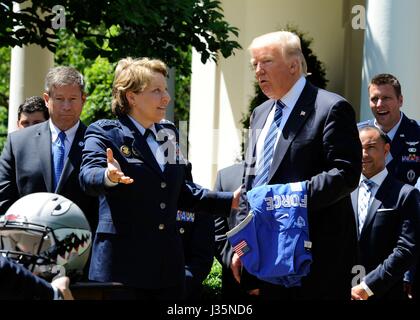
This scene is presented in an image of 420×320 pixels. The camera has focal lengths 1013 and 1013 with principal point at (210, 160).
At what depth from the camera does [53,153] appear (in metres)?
6.63

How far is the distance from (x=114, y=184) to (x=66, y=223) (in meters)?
0.52

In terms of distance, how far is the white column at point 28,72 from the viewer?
14.0 meters

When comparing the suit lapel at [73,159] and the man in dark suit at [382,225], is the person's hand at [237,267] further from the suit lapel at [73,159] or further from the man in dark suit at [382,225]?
the suit lapel at [73,159]

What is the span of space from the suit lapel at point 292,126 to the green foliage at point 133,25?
463 cm

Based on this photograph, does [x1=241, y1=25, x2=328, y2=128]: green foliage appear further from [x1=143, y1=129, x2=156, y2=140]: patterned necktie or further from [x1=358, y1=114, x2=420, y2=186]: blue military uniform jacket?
[x1=143, y1=129, x2=156, y2=140]: patterned necktie

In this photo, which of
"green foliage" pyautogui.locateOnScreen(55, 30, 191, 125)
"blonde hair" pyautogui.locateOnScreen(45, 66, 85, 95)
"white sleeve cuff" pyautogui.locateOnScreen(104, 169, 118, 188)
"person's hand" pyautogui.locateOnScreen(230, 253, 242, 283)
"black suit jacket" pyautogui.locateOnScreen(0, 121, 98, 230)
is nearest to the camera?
"white sleeve cuff" pyautogui.locateOnScreen(104, 169, 118, 188)

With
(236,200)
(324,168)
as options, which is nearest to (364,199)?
(236,200)

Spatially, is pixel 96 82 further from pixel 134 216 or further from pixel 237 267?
pixel 134 216

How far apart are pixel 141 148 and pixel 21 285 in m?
1.52

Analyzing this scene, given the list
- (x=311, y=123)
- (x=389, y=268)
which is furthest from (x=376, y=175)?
(x=311, y=123)

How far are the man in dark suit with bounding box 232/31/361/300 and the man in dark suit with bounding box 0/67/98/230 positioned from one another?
1393 mm

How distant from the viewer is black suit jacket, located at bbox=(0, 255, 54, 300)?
13.7 feet

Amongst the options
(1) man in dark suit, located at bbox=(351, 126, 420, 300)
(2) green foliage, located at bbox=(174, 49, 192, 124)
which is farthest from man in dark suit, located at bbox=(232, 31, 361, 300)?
(2) green foliage, located at bbox=(174, 49, 192, 124)

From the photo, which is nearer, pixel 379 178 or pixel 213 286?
pixel 379 178
